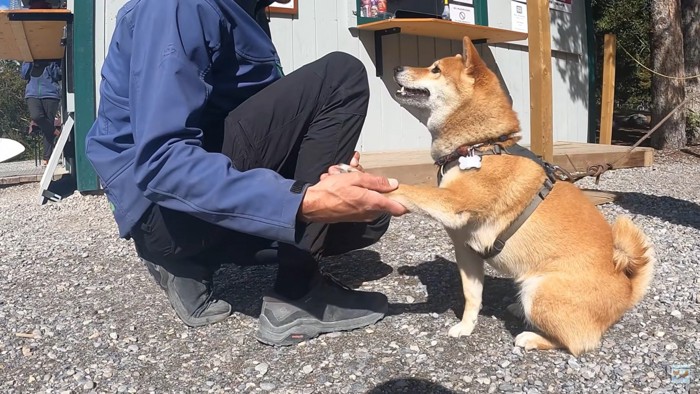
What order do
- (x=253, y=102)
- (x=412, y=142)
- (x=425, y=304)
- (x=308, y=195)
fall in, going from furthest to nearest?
1. (x=412, y=142)
2. (x=425, y=304)
3. (x=253, y=102)
4. (x=308, y=195)

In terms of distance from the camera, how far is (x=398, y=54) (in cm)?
589

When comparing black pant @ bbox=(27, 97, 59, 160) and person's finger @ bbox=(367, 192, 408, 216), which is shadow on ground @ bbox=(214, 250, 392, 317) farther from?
black pant @ bbox=(27, 97, 59, 160)

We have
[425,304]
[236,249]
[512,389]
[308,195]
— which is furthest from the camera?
[425,304]

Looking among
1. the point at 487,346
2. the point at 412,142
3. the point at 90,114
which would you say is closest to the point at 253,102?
the point at 487,346

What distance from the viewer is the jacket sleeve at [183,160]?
4.74ft

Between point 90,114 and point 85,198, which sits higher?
point 90,114

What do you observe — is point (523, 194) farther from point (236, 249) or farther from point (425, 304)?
point (236, 249)

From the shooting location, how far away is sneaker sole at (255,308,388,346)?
1974 mm

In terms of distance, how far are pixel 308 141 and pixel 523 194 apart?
0.79 m

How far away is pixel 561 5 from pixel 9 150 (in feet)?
23.8

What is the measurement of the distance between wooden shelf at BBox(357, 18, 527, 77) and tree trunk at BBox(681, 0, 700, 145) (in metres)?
3.13

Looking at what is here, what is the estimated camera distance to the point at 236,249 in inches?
87.6

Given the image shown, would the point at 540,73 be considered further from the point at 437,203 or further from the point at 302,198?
the point at 302,198

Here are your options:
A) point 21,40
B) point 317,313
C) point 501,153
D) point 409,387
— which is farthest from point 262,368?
point 21,40
